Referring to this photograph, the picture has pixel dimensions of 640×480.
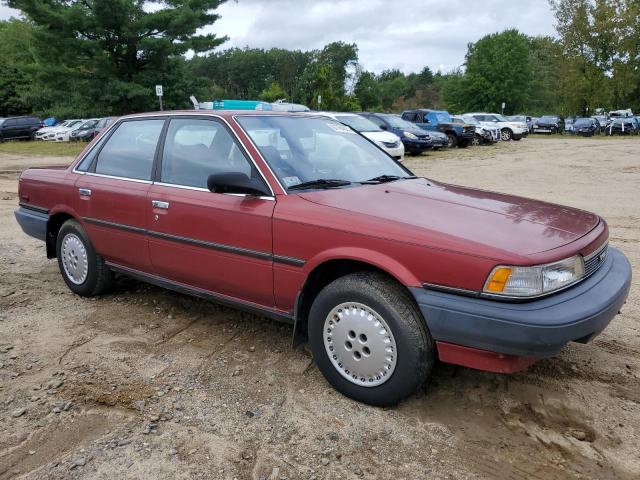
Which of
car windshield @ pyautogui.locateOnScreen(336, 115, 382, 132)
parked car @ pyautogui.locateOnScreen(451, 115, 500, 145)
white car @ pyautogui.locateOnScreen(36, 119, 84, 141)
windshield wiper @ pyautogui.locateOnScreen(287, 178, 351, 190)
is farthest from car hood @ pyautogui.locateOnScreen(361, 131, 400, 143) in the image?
white car @ pyautogui.locateOnScreen(36, 119, 84, 141)

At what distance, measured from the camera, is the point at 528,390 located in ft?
10.4

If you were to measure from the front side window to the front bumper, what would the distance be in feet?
4.82

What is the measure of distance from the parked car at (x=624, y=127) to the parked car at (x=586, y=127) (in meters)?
0.95

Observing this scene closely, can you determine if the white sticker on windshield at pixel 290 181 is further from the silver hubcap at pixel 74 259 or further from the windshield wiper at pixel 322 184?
the silver hubcap at pixel 74 259

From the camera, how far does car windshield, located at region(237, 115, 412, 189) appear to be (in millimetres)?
3469

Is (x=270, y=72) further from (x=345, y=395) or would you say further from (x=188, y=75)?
(x=345, y=395)

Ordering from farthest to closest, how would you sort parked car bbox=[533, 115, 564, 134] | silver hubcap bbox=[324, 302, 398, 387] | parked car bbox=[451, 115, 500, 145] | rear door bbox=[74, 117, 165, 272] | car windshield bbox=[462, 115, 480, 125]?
parked car bbox=[533, 115, 564, 134] < car windshield bbox=[462, 115, 480, 125] < parked car bbox=[451, 115, 500, 145] < rear door bbox=[74, 117, 165, 272] < silver hubcap bbox=[324, 302, 398, 387]

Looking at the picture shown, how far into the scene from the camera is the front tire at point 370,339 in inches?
110

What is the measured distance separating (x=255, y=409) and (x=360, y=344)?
692mm

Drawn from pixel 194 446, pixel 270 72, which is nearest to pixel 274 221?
pixel 194 446

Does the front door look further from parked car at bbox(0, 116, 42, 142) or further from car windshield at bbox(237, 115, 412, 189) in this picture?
parked car at bbox(0, 116, 42, 142)

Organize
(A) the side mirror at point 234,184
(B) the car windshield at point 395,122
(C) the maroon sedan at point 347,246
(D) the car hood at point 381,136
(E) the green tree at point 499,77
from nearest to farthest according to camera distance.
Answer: (C) the maroon sedan at point 347,246 < (A) the side mirror at point 234,184 < (D) the car hood at point 381,136 < (B) the car windshield at point 395,122 < (E) the green tree at point 499,77

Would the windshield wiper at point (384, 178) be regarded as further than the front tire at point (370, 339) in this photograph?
Yes

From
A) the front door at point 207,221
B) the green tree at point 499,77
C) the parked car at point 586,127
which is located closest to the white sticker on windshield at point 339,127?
the front door at point 207,221
